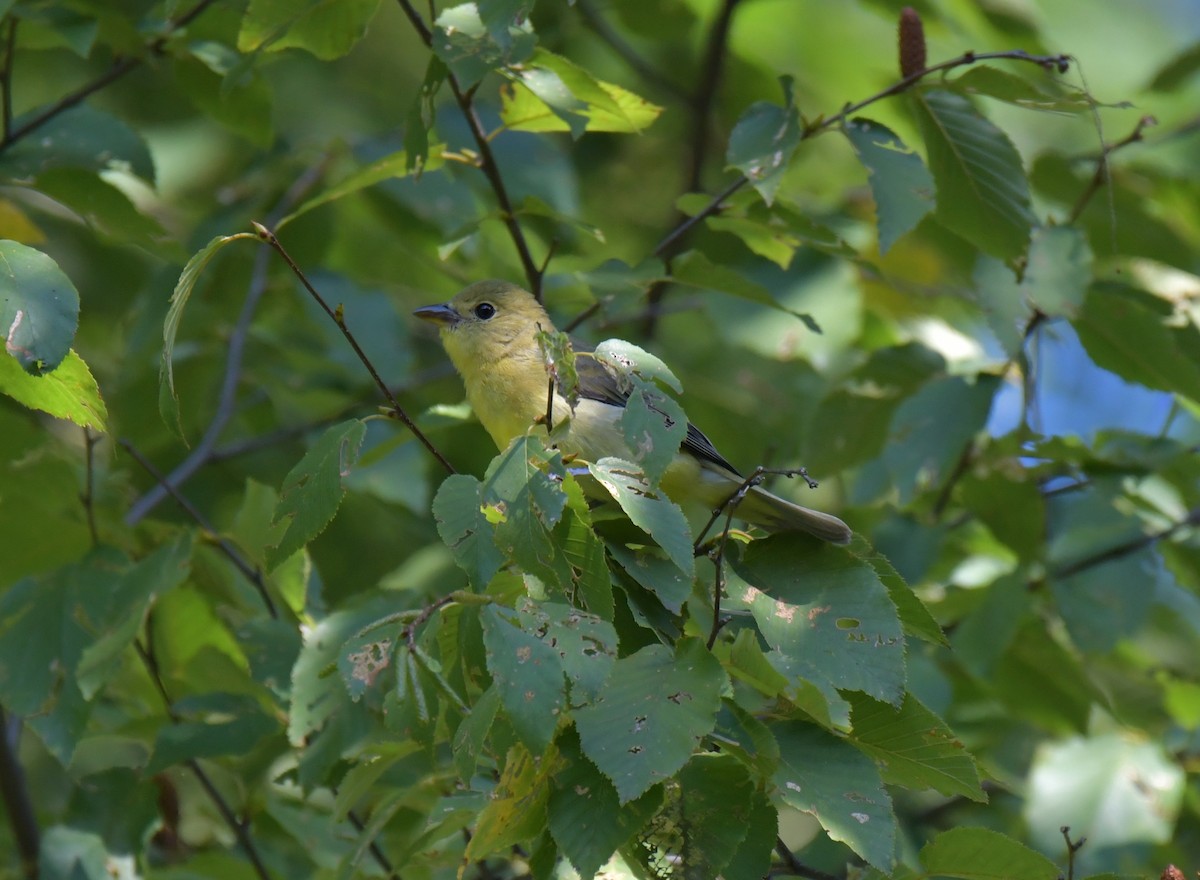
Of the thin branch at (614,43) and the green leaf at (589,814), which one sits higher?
the green leaf at (589,814)

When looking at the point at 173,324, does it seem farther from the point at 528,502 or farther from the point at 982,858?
the point at 982,858

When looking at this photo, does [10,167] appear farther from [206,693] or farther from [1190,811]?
[1190,811]

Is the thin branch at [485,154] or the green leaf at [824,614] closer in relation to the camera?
the green leaf at [824,614]

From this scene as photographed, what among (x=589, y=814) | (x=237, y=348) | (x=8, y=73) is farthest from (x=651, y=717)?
(x=237, y=348)

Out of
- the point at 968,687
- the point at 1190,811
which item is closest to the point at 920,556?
the point at 968,687

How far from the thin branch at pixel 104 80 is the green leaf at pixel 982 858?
11.4 feet

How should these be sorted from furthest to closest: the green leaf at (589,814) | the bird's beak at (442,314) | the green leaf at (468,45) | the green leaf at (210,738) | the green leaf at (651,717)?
the bird's beak at (442,314), the green leaf at (210,738), the green leaf at (468,45), the green leaf at (589,814), the green leaf at (651,717)

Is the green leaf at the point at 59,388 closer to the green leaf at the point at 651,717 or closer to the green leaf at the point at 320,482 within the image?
the green leaf at the point at 320,482

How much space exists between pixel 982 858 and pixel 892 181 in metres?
1.74

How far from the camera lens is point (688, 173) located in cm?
695

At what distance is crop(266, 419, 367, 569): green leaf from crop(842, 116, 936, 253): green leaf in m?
1.52

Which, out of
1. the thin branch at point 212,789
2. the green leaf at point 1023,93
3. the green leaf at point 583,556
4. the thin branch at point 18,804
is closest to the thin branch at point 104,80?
the thin branch at point 212,789

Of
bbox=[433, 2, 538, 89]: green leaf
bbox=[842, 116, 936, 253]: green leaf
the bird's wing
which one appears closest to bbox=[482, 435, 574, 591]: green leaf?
bbox=[433, 2, 538, 89]: green leaf

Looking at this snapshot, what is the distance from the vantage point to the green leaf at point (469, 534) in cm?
250
